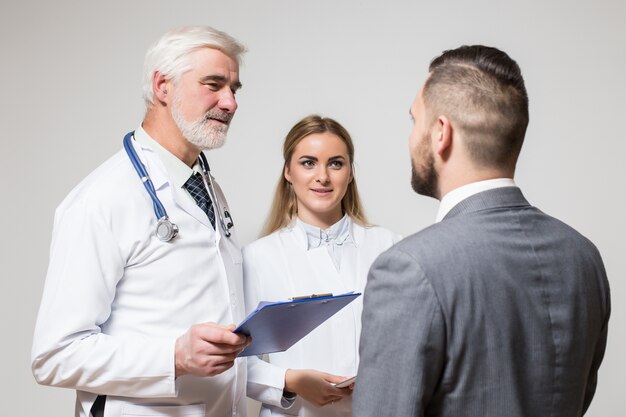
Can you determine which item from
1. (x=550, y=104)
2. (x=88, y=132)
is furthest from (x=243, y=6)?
(x=550, y=104)

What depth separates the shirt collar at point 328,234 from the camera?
2.70m

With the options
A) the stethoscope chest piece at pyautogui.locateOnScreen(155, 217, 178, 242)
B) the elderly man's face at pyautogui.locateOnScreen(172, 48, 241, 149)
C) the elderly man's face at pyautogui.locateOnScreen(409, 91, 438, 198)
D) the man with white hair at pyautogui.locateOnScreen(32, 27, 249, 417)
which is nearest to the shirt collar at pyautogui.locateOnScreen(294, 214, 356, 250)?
the man with white hair at pyautogui.locateOnScreen(32, 27, 249, 417)

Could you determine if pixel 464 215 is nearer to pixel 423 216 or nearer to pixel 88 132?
pixel 423 216

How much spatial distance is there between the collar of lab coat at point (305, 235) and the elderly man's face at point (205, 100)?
67 centimetres

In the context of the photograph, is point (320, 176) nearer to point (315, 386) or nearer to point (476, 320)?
point (315, 386)

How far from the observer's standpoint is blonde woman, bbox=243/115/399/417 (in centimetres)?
240

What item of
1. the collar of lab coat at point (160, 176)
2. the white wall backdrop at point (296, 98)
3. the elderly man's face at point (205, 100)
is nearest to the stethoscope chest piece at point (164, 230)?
the collar of lab coat at point (160, 176)

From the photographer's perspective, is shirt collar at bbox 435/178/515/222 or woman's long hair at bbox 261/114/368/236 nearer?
shirt collar at bbox 435/178/515/222

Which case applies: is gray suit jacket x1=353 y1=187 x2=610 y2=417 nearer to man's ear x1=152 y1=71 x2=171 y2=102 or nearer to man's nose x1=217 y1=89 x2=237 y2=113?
man's nose x1=217 y1=89 x2=237 y2=113

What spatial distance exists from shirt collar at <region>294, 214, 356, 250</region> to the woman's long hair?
10 centimetres

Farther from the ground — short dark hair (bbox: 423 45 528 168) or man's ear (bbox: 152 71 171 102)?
man's ear (bbox: 152 71 171 102)

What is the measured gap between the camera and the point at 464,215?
1.30 meters

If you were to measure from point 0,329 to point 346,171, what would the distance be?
74.0 inches

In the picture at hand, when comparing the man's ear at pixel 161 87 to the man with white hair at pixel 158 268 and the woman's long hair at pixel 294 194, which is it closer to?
the man with white hair at pixel 158 268
